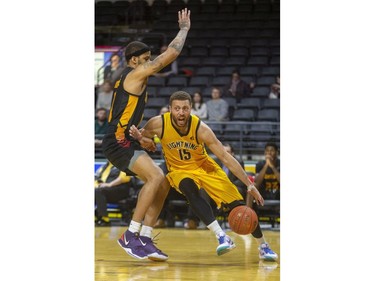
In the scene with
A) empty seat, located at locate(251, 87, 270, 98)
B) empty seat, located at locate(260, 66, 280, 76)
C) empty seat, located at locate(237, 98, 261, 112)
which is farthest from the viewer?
empty seat, located at locate(260, 66, 280, 76)

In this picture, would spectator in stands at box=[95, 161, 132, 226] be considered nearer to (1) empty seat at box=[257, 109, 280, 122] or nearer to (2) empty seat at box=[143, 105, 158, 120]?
(2) empty seat at box=[143, 105, 158, 120]

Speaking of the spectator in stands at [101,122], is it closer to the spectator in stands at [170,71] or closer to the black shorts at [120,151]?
the spectator in stands at [170,71]

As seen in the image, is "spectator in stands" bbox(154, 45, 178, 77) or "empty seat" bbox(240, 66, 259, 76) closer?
"spectator in stands" bbox(154, 45, 178, 77)

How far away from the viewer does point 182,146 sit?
230 inches

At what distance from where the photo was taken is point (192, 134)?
5.77 m

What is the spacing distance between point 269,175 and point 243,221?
2.95 meters

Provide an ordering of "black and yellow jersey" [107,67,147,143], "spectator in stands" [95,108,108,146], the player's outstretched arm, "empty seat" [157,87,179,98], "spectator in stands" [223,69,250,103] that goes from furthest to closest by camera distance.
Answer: "empty seat" [157,87,179,98] → "spectator in stands" [223,69,250,103] → "spectator in stands" [95,108,108,146] → "black and yellow jersey" [107,67,147,143] → the player's outstretched arm

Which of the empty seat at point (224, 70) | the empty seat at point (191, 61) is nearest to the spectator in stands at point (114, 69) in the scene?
the empty seat at point (191, 61)

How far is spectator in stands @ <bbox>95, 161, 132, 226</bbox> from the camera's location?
30.7 feet

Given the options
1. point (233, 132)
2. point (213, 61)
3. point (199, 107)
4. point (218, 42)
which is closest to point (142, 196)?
point (199, 107)

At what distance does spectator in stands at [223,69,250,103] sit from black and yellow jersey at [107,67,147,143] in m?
5.21

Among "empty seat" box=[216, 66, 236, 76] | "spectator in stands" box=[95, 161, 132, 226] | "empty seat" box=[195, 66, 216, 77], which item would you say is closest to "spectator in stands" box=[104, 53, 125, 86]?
"empty seat" box=[195, 66, 216, 77]
